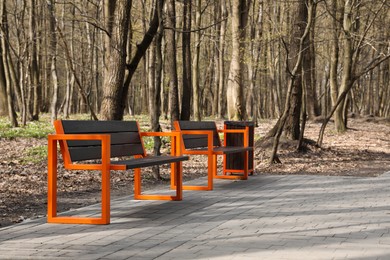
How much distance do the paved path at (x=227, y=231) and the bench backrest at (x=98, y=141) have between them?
2.38 ft

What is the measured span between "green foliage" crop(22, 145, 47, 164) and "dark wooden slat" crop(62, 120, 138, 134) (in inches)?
190

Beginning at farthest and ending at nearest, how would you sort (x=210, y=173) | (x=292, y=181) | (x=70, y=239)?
(x=292, y=181), (x=210, y=173), (x=70, y=239)

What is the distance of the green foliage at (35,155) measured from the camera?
12.5 meters

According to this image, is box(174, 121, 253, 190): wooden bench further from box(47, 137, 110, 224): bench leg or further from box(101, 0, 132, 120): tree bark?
box(101, 0, 132, 120): tree bark

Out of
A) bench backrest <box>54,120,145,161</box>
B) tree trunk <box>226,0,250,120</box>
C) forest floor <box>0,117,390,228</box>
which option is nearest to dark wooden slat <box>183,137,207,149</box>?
forest floor <box>0,117,390,228</box>

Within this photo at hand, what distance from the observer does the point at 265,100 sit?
196ft

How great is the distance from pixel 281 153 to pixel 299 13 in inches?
141

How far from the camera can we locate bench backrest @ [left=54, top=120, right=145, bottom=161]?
6.75m

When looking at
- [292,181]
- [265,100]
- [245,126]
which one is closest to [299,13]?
[245,126]

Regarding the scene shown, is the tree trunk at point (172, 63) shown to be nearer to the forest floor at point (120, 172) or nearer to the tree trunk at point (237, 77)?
the tree trunk at point (237, 77)

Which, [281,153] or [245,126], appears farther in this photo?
[281,153]

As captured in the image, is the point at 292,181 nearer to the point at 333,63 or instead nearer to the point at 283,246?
the point at 283,246

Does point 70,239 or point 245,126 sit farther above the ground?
point 245,126

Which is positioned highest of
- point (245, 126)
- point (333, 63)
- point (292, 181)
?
point (333, 63)
